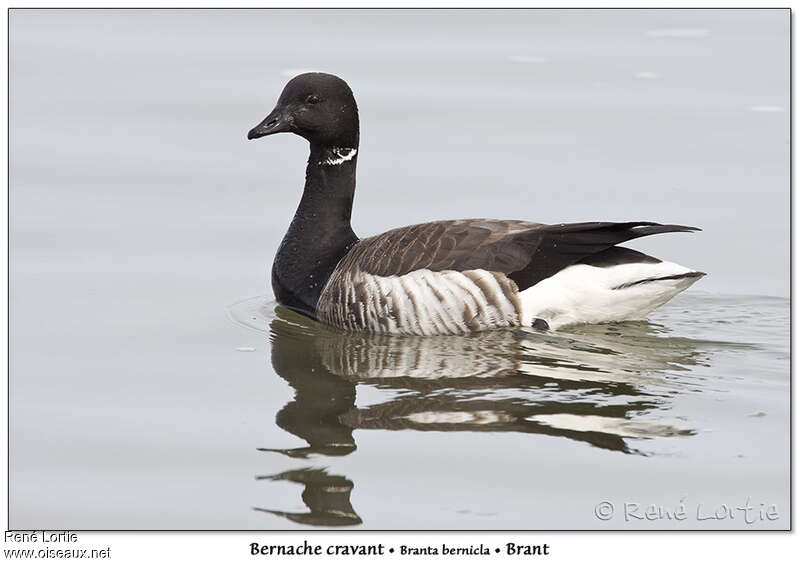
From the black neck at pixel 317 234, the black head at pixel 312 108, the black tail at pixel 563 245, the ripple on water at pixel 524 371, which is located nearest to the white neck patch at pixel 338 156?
the black neck at pixel 317 234

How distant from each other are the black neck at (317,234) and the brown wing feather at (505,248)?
784mm

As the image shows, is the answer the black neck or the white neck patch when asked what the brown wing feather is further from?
the white neck patch

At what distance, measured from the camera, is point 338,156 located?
11.5 metres

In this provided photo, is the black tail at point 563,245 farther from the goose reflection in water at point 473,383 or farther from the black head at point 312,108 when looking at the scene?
the black head at point 312,108

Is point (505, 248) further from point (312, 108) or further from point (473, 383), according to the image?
point (312, 108)

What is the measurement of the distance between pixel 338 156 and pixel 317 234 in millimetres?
700

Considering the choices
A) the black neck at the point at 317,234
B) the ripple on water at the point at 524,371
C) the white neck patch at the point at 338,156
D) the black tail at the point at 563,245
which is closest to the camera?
the ripple on water at the point at 524,371

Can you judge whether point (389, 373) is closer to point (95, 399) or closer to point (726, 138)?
point (95, 399)

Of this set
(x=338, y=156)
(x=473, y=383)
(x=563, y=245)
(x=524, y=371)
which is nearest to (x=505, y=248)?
(x=563, y=245)

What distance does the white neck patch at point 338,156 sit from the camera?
37.7 ft

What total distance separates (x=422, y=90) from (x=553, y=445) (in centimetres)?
884

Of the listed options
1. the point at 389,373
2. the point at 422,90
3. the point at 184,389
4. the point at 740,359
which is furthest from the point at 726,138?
the point at 184,389

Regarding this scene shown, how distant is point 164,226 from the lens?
13.0 metres

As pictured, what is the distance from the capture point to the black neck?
11148mm
